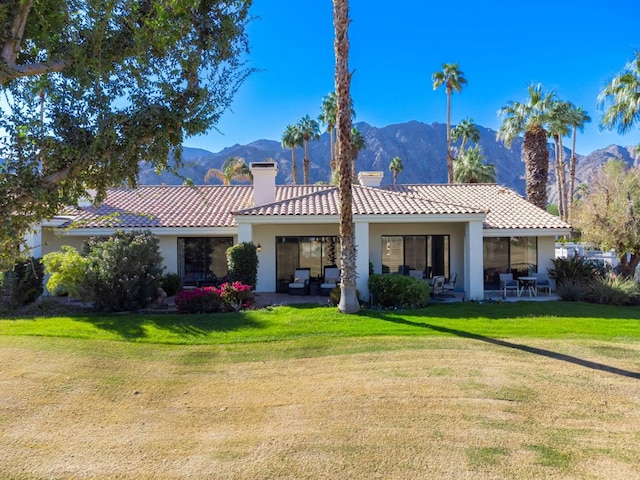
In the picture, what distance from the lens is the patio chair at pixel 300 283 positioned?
17062 millimetres

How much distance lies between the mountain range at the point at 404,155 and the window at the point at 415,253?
355 ft

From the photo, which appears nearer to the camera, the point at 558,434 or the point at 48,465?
the point at 48,465

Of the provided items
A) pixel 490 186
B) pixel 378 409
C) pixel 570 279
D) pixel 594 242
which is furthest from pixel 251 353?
pixel 490 186

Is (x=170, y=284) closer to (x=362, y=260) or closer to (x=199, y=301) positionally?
(x=199, y=301)

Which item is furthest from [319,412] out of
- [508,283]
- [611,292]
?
[611,292]

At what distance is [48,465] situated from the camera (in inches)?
193

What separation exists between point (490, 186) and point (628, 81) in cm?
784

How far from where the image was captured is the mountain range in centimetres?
14025

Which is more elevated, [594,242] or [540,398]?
[594,242]

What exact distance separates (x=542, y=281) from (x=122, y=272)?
16.1 meters

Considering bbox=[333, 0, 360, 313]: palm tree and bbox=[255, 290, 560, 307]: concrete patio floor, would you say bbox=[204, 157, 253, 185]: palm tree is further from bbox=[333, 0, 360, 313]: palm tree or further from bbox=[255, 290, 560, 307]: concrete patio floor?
bbox=[333, 0, 360, 313]: palm tree

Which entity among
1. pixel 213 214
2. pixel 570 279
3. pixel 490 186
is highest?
pixel 490 186

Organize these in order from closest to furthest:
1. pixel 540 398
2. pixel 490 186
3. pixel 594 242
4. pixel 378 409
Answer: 1. pixel 378 409
2. pixel 540 398
3. pixel 594 242
4. pixel 490 186

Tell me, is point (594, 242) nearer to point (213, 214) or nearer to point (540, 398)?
point (540, 398)
